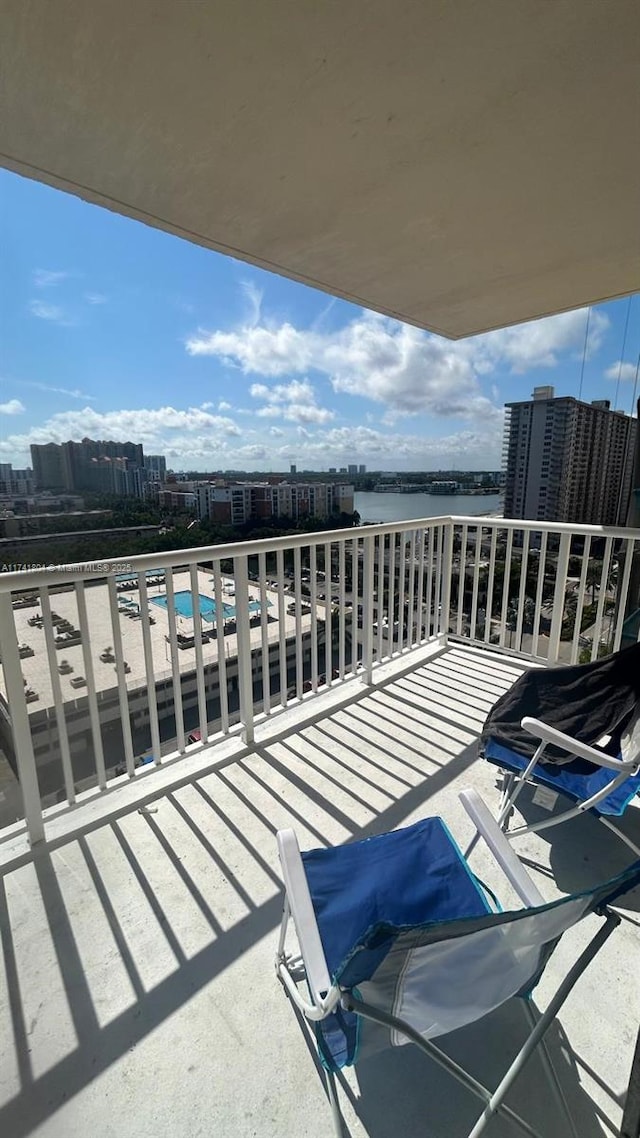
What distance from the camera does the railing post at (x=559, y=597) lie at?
11.1 feet

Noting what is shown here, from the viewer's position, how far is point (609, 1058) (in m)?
1.22

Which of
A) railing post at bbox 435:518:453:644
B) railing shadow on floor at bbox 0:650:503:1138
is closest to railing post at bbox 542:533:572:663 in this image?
railing post at bbox 435:518:453:644

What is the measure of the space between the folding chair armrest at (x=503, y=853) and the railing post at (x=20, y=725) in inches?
68.3

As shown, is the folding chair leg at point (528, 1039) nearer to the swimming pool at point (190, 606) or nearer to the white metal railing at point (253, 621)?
the white metal railing at point (253, 621)

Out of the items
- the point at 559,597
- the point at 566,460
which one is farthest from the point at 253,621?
the point at 566,460

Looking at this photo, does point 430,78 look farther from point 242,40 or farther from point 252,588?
point 252,588

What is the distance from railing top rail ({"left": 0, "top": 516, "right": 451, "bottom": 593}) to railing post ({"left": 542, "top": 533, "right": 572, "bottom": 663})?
52.3 inches

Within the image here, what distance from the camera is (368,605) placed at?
334 cm

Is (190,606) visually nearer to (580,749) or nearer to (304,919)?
(304,919)

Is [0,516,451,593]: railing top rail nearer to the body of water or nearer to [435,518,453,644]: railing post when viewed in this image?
the body of water

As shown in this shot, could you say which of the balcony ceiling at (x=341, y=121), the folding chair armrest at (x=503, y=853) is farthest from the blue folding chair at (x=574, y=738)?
the balcony ceiling at (x=341, y=121)

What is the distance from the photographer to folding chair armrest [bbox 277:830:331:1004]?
896mm

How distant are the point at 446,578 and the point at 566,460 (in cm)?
195

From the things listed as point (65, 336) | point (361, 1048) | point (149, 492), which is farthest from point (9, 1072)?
point (65, 336)
